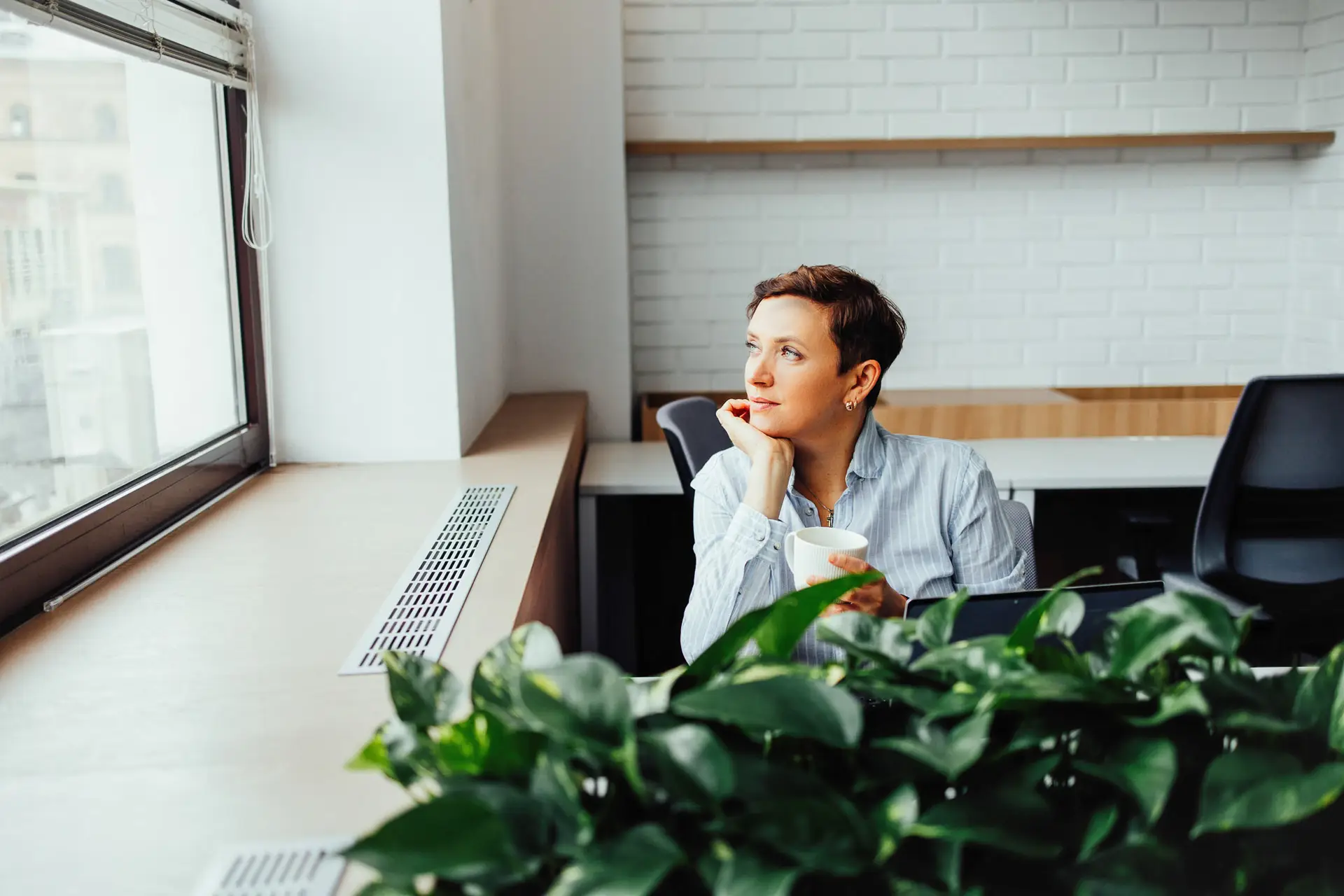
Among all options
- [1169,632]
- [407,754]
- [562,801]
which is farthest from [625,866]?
[1169,632]

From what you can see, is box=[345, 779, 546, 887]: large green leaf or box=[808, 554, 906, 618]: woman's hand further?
box=[808, 554, 906, 618]: woman's hand

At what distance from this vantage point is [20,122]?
1660 mm

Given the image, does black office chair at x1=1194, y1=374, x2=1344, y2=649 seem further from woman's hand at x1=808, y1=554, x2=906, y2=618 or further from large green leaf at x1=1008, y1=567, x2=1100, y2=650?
large green leaf at x1=1008, y1=567, x2=1100, y2=650

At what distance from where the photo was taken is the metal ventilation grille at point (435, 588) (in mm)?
1455

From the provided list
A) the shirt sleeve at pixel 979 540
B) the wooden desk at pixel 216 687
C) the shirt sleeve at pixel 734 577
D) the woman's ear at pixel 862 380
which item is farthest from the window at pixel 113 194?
the shirt sleeve at pixel 979 540

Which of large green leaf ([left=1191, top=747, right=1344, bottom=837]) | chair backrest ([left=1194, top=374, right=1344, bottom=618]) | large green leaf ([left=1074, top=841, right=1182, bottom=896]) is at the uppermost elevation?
large green leaf ([left=1191, top=747, right=1344, bottom=837])

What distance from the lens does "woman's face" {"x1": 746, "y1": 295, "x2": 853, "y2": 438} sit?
1.81 meters

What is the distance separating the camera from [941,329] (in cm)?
395

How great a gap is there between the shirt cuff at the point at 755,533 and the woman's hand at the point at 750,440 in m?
0.09

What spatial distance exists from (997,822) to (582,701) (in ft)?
0.78

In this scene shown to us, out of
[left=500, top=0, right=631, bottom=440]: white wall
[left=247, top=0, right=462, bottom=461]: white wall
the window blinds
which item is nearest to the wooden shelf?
[left=500, top=0, right=631, bottom=440]: white wall

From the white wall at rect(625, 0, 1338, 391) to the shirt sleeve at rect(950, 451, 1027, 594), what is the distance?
7.06ft

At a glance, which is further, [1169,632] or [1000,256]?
[1000,256]

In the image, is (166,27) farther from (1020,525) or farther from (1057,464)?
(1057,464)
